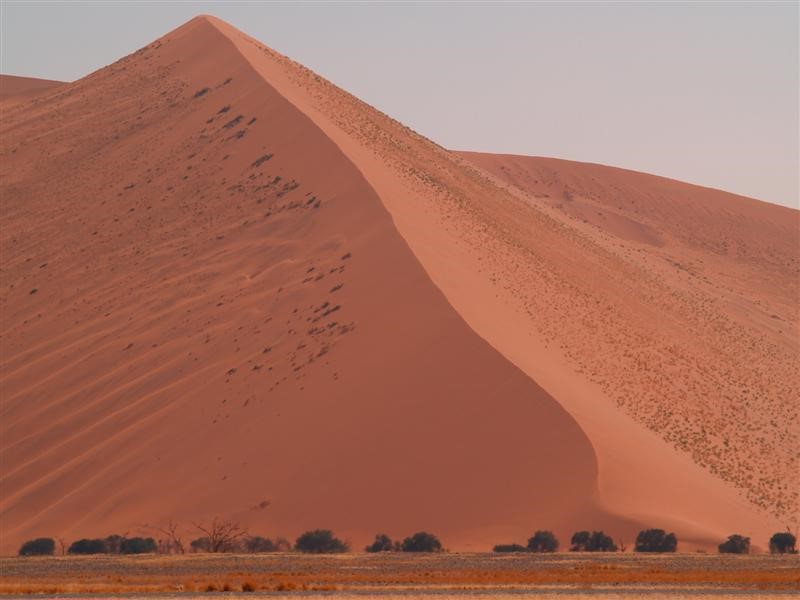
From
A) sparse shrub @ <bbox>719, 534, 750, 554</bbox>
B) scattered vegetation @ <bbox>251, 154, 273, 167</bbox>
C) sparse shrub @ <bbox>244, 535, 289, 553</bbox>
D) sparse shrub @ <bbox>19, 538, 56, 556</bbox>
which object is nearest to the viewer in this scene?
sparse shrub @ <bbox>719, 534, 750, 554</bbox>

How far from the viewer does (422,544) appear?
128ft

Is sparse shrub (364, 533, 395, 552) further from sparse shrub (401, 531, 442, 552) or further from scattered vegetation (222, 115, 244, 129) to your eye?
scattered vegetation (222, 115, 244, 129)

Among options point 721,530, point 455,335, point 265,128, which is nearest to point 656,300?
point 265,128

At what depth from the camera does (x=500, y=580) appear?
92.0 ft

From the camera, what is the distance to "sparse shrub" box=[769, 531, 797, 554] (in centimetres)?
4031

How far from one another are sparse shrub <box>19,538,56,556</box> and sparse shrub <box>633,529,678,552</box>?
16182 millimetres

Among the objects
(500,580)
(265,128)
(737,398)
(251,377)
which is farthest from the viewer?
(265,128)

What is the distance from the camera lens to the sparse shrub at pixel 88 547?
136ft

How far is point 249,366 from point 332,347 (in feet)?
10.2

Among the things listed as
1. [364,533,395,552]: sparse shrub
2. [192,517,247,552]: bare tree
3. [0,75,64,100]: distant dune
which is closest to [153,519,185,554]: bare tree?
[192,517,247,552]: bare tree

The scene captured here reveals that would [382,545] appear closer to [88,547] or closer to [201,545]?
[201,545]

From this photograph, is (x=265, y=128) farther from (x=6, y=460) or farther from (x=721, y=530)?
(x=721, y=530)

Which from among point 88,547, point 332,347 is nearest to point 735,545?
point 332,347

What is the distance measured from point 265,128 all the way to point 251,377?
79.5 ft
